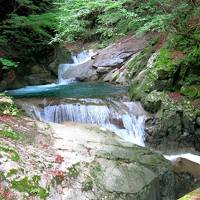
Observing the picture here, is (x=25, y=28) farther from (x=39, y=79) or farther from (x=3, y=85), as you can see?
(x=39, y=79)

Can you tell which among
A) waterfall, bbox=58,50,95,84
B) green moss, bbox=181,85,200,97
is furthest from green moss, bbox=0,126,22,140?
waterfall, bbox=58,50,95,84

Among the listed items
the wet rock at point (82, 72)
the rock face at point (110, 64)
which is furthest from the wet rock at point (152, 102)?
the wet rock at point (82, 72)

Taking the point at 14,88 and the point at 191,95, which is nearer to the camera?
the point at 191,95

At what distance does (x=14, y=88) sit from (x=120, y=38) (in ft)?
28.3

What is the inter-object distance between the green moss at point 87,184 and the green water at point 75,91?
645cm

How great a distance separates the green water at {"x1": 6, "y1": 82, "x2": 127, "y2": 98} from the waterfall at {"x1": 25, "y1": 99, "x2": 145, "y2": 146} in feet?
4.83

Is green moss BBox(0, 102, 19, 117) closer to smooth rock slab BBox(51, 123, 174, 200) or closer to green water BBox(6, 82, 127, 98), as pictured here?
smooth rock slab BBox(51, 123, 174, 200)

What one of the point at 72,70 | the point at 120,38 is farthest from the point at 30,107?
the point at 120,38

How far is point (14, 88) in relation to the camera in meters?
17.9

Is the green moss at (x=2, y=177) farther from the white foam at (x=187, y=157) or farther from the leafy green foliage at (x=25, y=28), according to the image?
the leafy green foliage at (x=25, y=28)

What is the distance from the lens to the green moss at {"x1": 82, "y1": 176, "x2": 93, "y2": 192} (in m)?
7.62

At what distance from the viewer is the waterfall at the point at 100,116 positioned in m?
12.3

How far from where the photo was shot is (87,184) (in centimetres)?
771

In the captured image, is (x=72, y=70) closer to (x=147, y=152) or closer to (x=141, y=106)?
(x=141, y=106)
